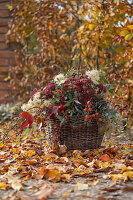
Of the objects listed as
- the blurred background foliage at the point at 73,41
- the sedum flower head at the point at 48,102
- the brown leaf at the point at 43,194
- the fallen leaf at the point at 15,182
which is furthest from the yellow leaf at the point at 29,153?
the blurred background foliage at the point at 73,41

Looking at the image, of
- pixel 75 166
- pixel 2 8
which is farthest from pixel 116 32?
pixel 2 8

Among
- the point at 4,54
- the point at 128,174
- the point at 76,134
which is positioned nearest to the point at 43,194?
the point at 128,174

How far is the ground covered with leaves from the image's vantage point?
122cm

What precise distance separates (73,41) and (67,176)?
3.28 metres

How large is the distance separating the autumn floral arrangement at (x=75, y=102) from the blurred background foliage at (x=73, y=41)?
0.50m

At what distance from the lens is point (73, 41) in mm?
4398

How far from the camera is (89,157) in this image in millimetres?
2002

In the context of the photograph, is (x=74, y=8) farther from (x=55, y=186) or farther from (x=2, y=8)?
(x=55, y=186)

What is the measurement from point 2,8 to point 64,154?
442cm

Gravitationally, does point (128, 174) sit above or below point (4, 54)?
below

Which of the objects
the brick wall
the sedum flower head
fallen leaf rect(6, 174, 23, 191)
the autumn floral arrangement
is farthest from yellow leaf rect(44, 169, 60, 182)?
the brick wall

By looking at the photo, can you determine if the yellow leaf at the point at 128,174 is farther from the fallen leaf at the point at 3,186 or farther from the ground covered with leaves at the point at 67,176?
the fallen leaf at the point at 3,186

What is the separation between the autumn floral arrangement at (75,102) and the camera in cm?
202

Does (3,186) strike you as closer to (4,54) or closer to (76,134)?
(76,134)
